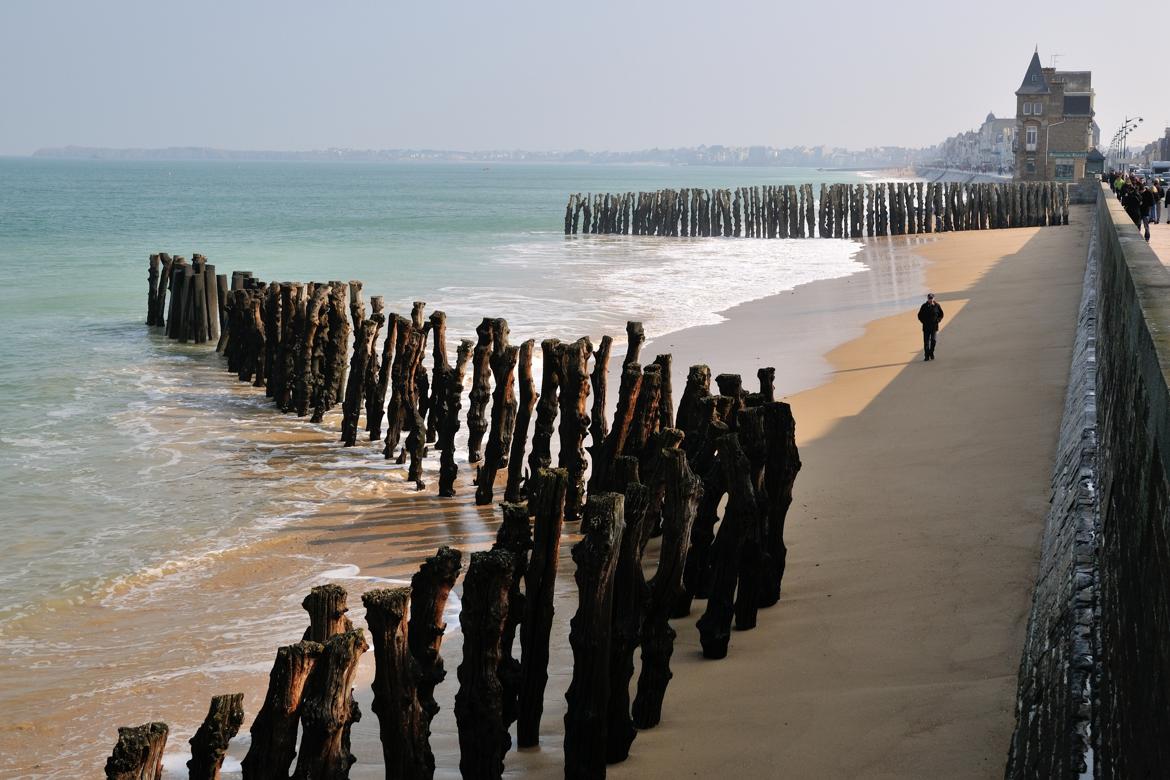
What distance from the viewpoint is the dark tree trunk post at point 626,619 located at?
499 centimetres

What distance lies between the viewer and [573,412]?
9.20m

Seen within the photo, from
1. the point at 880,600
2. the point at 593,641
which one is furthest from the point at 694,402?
the point at 593,641

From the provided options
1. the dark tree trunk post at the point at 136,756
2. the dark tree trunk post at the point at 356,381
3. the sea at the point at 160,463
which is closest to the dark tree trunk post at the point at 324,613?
the dark tree trunk post at the point at 136,756

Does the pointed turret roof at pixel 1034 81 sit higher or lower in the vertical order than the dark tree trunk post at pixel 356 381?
higher

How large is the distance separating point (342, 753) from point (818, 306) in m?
19.1

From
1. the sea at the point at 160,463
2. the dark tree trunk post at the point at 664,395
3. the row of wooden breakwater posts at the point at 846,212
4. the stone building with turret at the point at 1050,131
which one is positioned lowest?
the sea at the point at 160,463

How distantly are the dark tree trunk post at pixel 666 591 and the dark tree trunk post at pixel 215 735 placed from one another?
1960 mm

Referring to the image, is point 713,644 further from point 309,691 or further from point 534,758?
point 309,691

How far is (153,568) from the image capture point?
838cm

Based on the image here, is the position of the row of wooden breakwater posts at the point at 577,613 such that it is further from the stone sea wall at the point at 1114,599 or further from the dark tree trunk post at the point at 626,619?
the stone sea wall at the point at 1114,599

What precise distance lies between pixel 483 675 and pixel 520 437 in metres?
5.18

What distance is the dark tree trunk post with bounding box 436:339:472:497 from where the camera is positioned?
10.1 m

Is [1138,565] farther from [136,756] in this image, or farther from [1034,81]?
[1034,81]

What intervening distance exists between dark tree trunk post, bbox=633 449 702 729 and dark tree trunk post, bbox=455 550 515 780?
88cm
